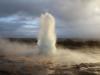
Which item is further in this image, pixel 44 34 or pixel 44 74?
pixel 44 34

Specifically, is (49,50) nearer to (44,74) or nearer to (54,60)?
(54,60)

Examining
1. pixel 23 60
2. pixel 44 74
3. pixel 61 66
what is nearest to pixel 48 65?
pixel 61 66

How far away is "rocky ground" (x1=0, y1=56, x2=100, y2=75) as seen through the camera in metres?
99.1

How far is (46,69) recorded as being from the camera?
350ft

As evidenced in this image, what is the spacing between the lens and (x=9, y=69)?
10594cm

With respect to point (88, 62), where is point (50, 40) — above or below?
above

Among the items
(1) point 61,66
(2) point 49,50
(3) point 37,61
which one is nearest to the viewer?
(1) point 61,66

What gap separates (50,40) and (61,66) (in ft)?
61.7

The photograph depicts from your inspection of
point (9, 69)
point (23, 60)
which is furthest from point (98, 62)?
point (9, 69)

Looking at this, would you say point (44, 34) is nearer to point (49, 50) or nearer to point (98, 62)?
point (49, 50)

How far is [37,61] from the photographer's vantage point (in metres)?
127

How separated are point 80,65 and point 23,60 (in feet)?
80.4

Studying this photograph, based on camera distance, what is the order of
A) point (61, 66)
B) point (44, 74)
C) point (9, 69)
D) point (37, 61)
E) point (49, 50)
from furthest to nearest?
point (49, 50)
point (37, 61)
point (61, 66)
point (9, 69)
point (44, 74)

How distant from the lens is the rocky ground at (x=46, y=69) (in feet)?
325
